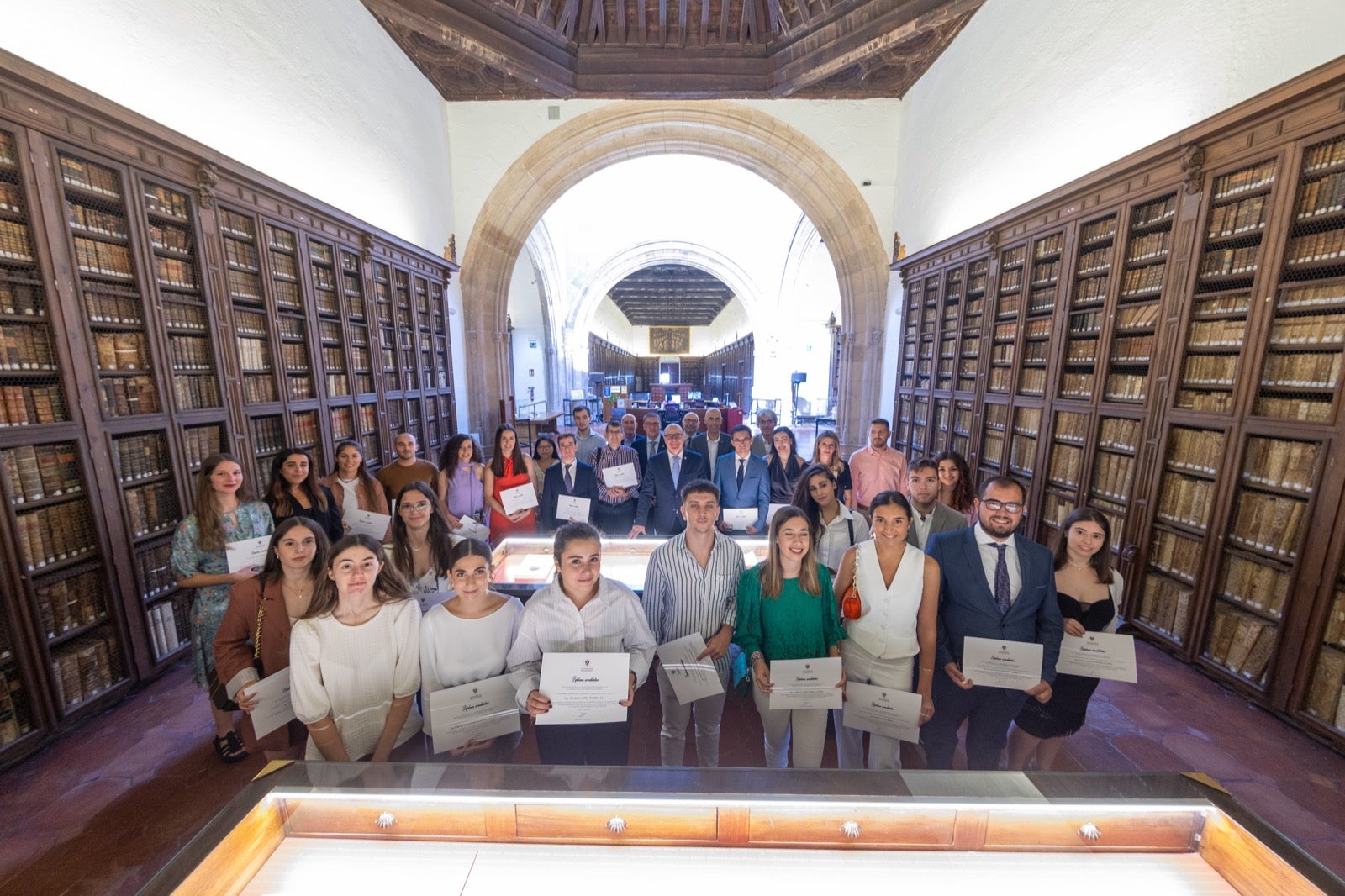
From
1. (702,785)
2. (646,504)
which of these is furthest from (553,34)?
(702,785)

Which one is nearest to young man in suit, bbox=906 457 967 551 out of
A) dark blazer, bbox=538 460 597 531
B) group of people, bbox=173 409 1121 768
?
group of people, bbox=173 409 1121 768

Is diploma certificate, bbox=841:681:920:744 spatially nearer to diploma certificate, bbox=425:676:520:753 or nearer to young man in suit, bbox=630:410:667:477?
diploma certificate, bbox=425:676:520:753

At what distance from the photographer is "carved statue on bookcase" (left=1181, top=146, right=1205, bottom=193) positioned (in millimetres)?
3398

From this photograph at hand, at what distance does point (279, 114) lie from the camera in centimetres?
459

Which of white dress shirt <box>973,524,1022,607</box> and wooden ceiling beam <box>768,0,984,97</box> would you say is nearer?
white dress shirt <box>973,524,1022,607</box>

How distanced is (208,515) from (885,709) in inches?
142

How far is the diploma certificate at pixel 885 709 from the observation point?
2010 millimetres

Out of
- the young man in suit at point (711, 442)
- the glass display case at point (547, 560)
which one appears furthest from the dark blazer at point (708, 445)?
the glass display case at point (547, 560)

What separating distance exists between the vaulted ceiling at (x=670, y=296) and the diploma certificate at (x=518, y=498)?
16.0 metres

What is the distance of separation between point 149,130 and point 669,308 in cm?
2668

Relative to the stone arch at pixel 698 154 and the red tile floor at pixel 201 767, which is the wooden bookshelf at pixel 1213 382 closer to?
the red tile floor at pixel 201 767

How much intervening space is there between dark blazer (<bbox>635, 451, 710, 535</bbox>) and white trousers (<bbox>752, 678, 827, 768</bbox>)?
2.10 m

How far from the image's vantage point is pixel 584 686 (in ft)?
5.70

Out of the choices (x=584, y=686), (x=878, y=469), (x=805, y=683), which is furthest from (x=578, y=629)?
(x=878, y=469)
